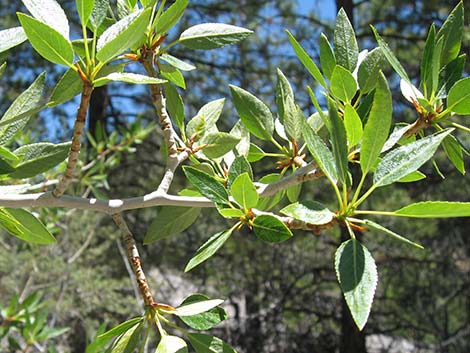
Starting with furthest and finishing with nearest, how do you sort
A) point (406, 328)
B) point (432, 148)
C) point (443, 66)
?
point (406, 328), point (443, 66), point (432, 148)

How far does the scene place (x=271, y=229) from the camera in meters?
0.46

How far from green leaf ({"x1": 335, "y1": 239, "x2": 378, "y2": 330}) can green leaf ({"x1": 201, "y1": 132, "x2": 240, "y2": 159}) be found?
180 millimetres

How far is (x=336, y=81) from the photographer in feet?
1.65

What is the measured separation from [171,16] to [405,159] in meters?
0.22

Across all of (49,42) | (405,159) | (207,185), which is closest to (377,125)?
Answer: (405,159)

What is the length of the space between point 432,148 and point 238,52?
4172mm

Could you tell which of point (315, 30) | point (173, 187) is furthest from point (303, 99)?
point (173, 187)

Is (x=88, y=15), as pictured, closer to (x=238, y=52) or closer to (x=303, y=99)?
(x=303, y=99)

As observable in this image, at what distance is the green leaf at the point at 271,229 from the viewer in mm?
448

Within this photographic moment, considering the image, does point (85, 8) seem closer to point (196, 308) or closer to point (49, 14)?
point (49, 14)

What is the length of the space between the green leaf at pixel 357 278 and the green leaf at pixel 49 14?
0.26 metres

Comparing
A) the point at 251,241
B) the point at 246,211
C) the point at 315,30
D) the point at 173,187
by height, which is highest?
the point at 246,211

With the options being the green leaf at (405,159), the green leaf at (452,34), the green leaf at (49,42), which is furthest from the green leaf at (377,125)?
the green leaf at (49,42)

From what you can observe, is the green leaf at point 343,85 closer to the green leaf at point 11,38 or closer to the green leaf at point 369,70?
the green leaf at point 369,70
